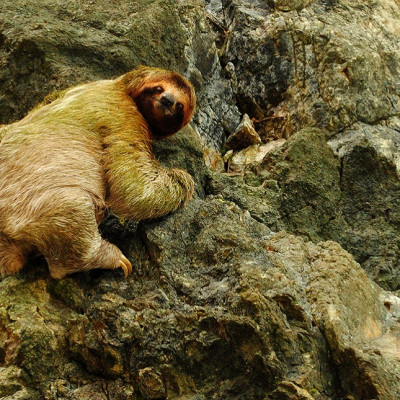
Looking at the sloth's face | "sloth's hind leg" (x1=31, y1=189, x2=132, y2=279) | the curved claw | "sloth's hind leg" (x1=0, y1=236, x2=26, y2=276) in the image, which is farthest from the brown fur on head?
"sloth's hind leg" (x1=0, y1=236, x2=26, y2=276)

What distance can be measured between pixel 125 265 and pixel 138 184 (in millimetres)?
745

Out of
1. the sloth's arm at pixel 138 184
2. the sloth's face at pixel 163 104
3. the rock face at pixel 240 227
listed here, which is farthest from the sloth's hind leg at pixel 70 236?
the sloth's face at pixel 163 104

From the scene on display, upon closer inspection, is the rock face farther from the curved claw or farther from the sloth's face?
the sloth's face

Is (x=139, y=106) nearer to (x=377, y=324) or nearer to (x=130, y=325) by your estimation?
(x=130, y=325)

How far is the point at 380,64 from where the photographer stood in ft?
30.5

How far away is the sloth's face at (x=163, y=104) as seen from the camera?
628cm

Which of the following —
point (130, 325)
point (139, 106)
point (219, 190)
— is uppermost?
point (139, 106)

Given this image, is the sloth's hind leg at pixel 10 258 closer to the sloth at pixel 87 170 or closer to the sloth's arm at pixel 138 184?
the sloth at pixel 87 170

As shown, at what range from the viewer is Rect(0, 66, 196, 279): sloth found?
5.14 metres

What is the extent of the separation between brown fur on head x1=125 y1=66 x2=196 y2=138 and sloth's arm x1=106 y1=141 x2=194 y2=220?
0.43 meters

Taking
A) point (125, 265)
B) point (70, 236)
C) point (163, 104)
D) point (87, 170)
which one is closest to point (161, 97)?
point (163, 104)

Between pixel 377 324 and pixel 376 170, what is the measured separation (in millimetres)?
2654

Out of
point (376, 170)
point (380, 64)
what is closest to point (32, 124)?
point (376, 170)

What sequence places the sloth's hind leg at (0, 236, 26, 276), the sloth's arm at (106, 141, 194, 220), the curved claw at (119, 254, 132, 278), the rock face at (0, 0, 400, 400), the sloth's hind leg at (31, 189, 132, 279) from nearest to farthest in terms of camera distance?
the rock face at (0, 0, 400, 400) → the sloth's hind leg at (31, 189, 132, 279) → the sloth's hind leg at (0, 236, 26, 276) → the curved claw at (119, 254, 132, 278) → the sloth's arm at (106, 141, 194, 220)
